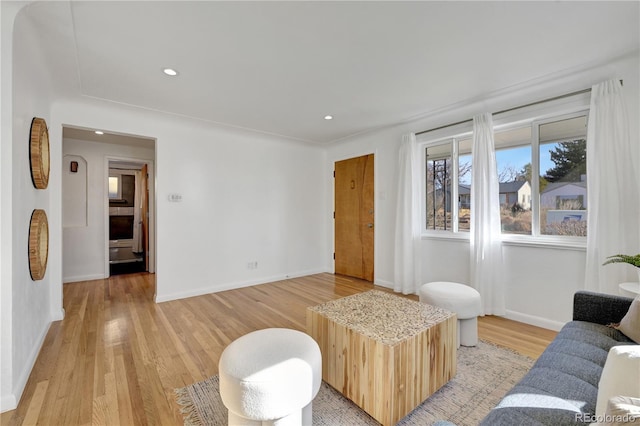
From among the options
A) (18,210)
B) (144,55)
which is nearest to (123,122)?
(144,55)

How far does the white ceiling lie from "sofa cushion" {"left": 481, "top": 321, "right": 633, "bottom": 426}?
2.01 m

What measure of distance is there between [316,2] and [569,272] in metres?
3.22

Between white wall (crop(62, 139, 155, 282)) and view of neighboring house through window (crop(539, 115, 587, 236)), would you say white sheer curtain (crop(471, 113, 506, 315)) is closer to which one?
view of neighboring house through window (crop(539, 115, 587, 236))

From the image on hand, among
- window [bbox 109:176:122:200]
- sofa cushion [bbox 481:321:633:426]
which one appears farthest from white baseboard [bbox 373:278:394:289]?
window [bbox 109:176:122:200]

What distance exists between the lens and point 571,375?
1.26 meters

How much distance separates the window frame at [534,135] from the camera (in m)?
2.62

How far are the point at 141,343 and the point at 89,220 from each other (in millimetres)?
3514

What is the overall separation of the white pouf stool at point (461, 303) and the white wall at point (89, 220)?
5.42 meters

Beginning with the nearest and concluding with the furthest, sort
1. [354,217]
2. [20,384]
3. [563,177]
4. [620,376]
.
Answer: [620,376] < [20,384] < [563,177] < [354,217]

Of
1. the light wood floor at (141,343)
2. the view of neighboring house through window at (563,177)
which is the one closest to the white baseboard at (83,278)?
the light wood floor at (141,343)

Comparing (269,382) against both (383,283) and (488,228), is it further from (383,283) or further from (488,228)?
(383,283)

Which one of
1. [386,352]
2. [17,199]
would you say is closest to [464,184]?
[386,352]

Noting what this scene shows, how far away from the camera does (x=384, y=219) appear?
432cm

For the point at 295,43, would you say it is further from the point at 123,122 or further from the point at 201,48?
the point at 123,122
